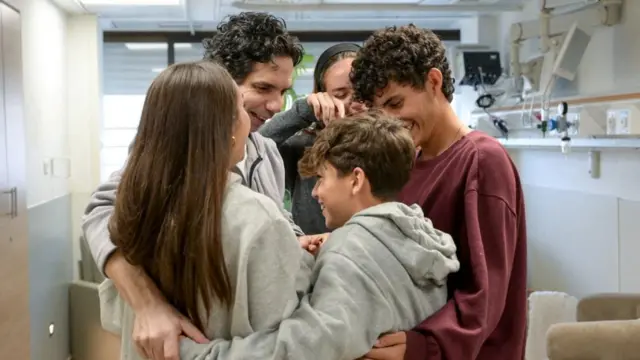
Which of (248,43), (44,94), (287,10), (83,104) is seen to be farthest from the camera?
(287,10)

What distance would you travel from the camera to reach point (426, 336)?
43.4 inches

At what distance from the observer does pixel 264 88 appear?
1.45 metres

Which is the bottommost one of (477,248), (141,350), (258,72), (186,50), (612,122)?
(141,350)

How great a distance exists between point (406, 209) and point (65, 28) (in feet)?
13.2

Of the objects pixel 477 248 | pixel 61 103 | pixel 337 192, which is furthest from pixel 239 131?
pixel 61 103

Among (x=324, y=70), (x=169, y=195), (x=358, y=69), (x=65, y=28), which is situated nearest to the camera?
(x=169, y=195)

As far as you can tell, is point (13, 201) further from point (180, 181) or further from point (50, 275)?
point (180, 181)

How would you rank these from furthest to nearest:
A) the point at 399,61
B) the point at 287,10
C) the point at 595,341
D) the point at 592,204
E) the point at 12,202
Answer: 1. the point at 287,10
2. the point at 592,204
3. the point at 12,202
4. the point at 595,341
5. the point at 399,61

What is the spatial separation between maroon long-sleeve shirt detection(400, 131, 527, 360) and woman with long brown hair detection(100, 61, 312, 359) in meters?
0.26

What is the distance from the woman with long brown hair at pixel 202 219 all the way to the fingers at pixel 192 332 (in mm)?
14

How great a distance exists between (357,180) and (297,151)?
2.12ft

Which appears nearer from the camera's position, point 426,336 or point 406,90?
point 426,336

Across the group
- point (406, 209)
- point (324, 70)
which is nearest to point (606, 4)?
point (324, 70)

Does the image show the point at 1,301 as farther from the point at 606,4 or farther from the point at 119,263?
the point at 606,4
